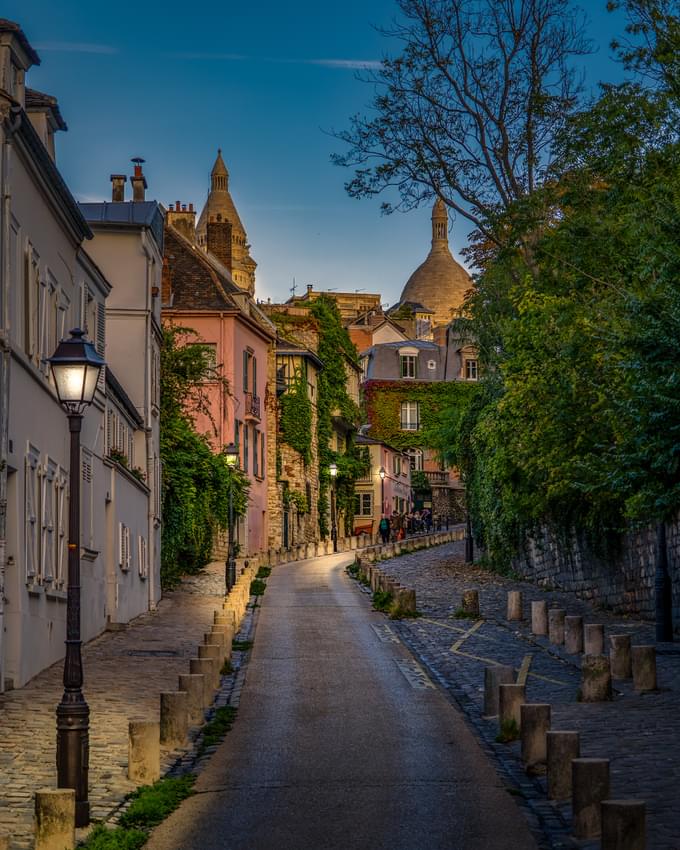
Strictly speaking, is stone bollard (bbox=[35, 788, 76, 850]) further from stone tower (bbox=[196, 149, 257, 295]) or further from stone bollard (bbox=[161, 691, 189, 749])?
stone tower (bbox=[196, 149, 257, 295])

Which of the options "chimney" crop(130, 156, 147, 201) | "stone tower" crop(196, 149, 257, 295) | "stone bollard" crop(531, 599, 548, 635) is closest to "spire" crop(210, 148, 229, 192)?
"stone tower" crop(196, 149, 257, 295)

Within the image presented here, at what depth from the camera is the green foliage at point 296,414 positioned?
65688 mm

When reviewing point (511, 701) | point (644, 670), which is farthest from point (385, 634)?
point (511, 701)

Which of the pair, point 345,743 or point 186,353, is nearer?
point 345,743

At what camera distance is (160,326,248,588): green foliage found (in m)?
39.9

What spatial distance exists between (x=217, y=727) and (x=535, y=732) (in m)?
4.20

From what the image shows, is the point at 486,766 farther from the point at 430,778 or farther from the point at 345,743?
the point at 345,743

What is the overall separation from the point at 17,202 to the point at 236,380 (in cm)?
3786

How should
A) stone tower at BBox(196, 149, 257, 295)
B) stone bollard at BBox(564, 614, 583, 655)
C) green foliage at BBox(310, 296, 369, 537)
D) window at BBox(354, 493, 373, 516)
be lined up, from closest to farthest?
stone bollard at BBox(564, 614, 583, 655), green foliage at BBox(310, 296, 369, 537), window at BBox(354, 493, 373, 516), stone tower at BBox(196, 149, 257, 295)

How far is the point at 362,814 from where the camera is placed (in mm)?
10758

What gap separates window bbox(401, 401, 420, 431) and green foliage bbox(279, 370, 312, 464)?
3320 centimetres

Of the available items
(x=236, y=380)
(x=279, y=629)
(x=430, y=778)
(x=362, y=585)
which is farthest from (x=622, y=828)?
(x=236, y=380)

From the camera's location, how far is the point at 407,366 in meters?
100

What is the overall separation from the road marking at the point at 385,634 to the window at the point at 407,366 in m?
72.1
